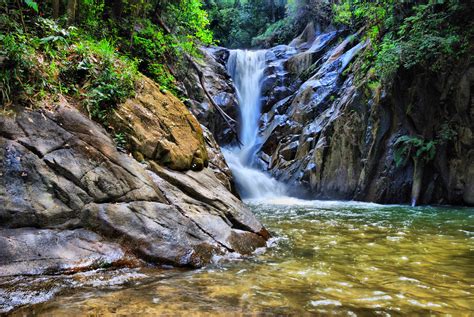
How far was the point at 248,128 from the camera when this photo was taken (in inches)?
794

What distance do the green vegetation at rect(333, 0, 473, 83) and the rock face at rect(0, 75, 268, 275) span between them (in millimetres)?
8165

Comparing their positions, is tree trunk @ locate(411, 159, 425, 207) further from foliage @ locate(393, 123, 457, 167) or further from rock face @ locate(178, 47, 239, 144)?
rock face @ locate(178, 47, 239, 144)

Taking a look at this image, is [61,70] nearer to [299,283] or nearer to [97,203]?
[97,203]

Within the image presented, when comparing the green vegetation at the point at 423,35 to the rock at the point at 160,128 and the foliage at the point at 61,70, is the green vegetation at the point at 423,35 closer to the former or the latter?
the rock at the point at 160,128

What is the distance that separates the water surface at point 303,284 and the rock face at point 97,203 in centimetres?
30

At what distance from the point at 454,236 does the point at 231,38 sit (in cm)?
2965

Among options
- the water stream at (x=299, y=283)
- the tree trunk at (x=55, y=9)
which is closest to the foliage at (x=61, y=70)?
the tree trunk at (x=55, y=9)

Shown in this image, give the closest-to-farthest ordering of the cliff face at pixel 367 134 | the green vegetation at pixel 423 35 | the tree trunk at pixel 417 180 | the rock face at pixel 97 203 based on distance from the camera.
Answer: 1. the rock face at pixel 97 203
2. the green vegetation at pixel 423 35
3. the cliff face at pixel 367 134
4. the tree trunk at pixel 417 180

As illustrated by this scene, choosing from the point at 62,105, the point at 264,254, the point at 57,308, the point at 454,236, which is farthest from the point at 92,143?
the point at 454,236

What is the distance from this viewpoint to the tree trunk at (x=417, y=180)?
1088 centimetres

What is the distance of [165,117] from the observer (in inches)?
248

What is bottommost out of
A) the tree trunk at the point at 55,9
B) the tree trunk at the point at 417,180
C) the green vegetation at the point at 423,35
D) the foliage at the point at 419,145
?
the tree trunk at the point at 417,180

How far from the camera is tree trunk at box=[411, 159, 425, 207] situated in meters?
10.9

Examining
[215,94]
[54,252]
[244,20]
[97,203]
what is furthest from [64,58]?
[244,20]
